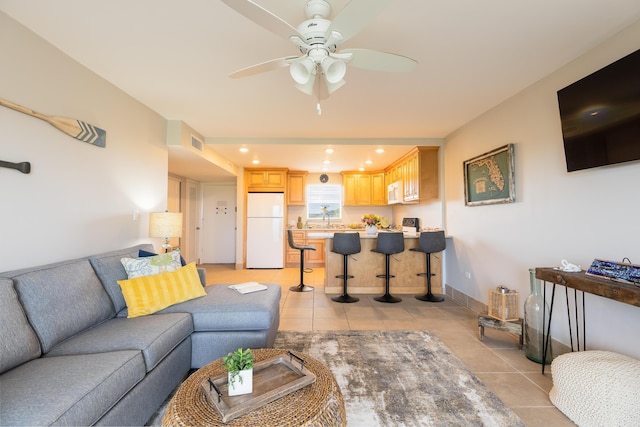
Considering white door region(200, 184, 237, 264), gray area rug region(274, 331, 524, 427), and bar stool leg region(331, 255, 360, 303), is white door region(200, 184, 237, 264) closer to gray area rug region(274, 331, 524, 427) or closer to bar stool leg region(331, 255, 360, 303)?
bar stool leg region(331, 255, 360, 303)

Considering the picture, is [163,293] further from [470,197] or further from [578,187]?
[470,197]

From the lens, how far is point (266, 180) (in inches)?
255

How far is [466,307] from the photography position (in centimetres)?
367

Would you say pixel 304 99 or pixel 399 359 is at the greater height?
pixel 304 99

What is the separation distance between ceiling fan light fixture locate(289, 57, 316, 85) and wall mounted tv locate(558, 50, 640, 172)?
6.38 feet

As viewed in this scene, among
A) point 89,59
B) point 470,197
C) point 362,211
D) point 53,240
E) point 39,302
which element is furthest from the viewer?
point 362,211

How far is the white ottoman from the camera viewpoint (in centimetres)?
145

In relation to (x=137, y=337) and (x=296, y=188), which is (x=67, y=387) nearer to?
(x=137, y=337)

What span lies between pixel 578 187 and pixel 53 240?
13.2 ft

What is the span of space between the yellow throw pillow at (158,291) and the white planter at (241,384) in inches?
49.5

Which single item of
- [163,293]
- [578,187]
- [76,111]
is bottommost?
[163,293]

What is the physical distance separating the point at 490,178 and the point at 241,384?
3248mm

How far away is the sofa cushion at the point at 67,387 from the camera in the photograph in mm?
1026

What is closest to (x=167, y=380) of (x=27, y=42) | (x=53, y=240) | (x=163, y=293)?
(x=163, y=293)
